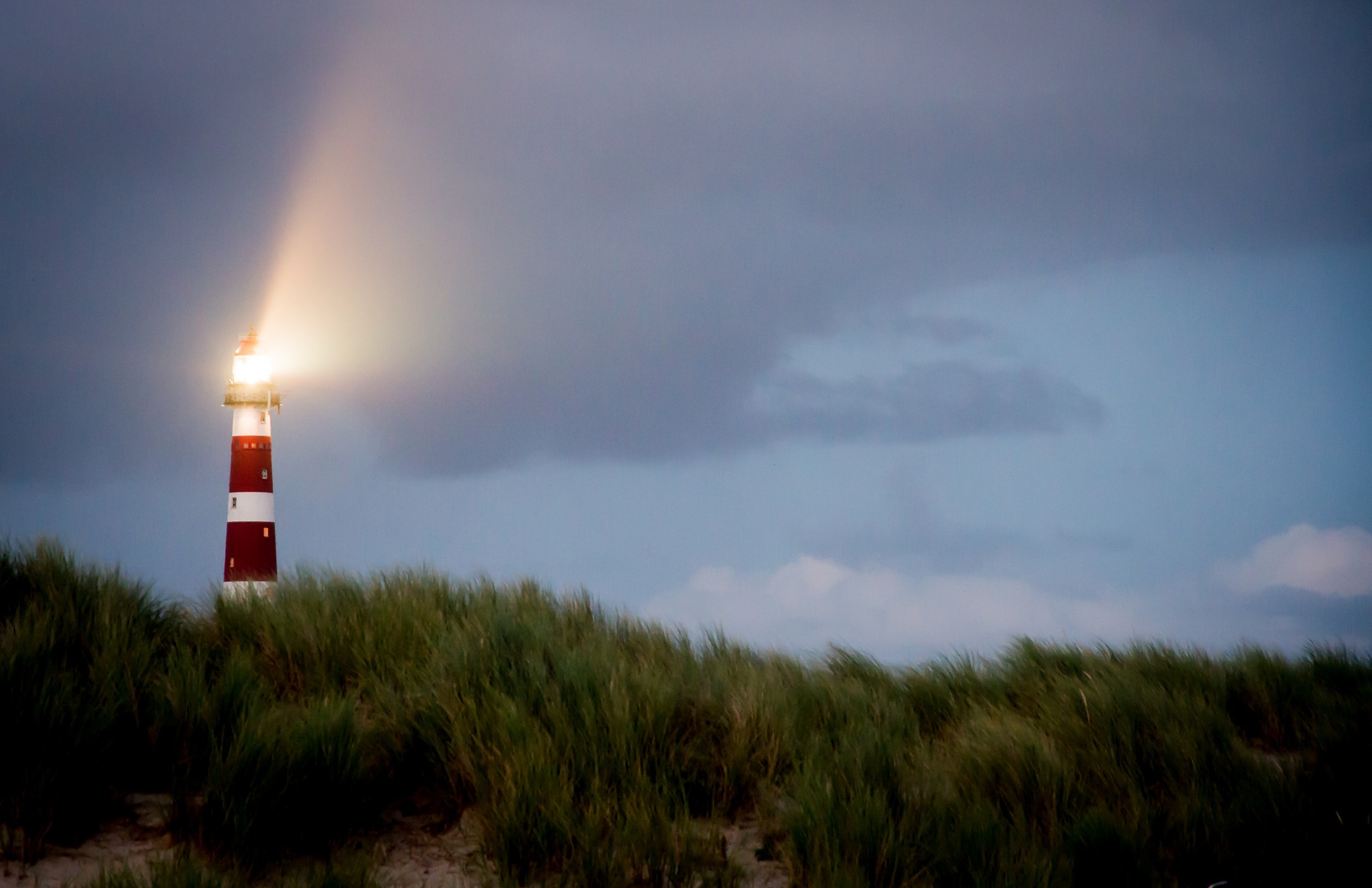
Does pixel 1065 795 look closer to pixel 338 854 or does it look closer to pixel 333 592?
pixel 338 854

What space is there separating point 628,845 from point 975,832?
1.78 metres

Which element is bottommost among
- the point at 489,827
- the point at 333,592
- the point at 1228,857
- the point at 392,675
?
the point at 1228,857

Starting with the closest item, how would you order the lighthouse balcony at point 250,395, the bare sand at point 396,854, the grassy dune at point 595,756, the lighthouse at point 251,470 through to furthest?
the bare sand at point 396,854
the grassy dune at point 595,756
the lighthouse at point 251,470
the lighthouse balcony at point 250,395

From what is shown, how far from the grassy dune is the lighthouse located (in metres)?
14.9

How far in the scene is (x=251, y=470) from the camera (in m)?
22.1

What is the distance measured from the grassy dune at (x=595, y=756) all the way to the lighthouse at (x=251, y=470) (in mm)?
14917

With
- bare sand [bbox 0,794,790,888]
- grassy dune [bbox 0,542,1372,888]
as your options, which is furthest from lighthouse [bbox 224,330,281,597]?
bare sand [bbox 0,794,790,888]

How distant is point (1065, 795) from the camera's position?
5.64m

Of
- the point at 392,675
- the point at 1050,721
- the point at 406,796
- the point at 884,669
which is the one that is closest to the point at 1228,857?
the point at 1050,721

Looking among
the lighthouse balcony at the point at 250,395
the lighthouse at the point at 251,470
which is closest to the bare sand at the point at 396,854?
the lighthouse at the point at 251,470

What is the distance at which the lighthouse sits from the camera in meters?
21.2

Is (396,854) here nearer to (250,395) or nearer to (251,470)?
(251,470)

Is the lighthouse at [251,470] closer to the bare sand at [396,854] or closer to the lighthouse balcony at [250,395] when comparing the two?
the lighthouse balcony at [250,395]

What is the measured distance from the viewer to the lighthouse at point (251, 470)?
2120cm
